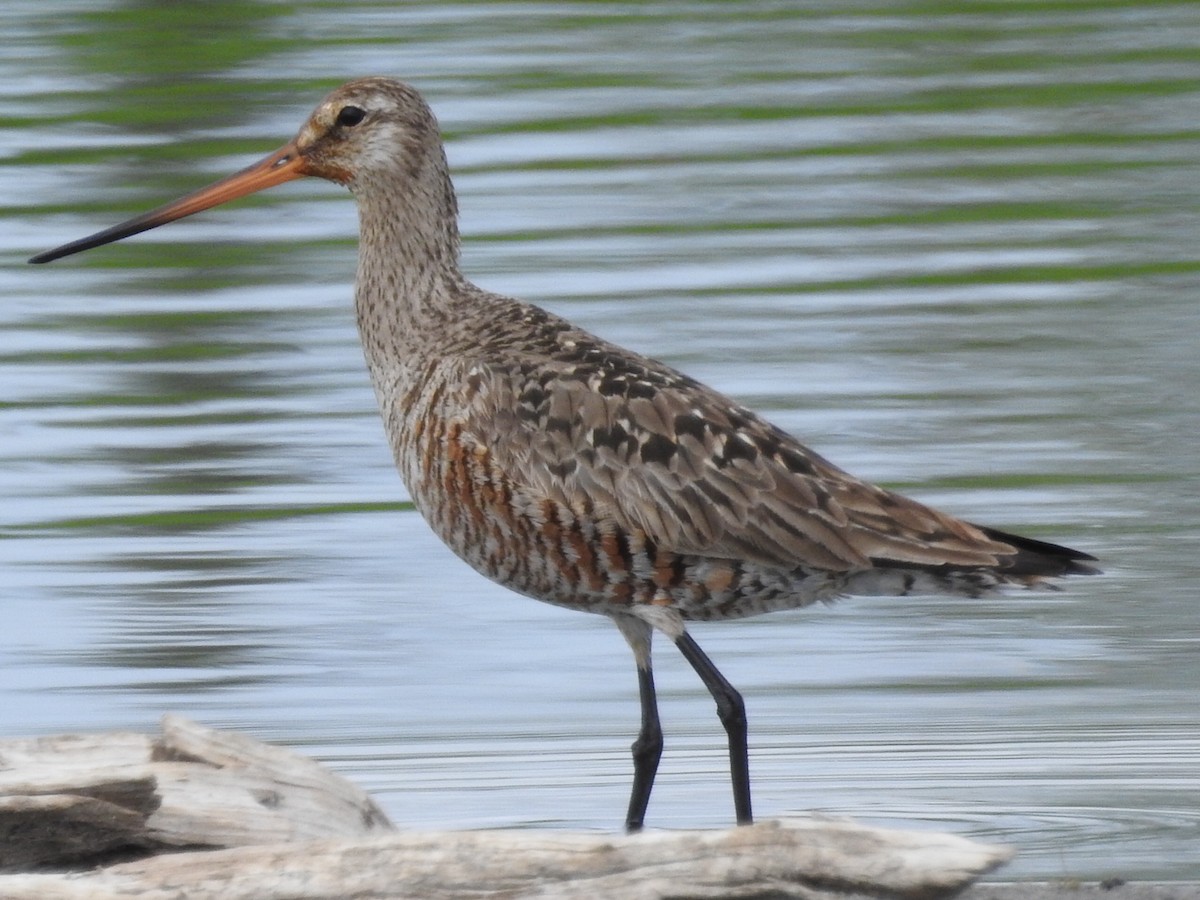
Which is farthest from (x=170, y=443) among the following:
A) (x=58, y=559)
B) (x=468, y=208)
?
(x=468, y=208)

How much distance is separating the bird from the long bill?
2.77ft

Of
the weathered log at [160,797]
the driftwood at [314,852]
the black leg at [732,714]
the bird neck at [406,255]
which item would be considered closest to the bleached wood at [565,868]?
the driftwood at [314,852]

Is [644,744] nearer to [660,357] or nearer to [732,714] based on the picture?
[732,714]

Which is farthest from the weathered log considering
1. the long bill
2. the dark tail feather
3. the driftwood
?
the long bill

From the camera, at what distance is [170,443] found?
445 inches

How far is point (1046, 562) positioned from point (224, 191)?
2.79 metres

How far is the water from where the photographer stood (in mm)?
8172

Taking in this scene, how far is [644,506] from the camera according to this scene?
23.0ft

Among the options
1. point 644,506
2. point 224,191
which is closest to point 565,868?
point 644,506

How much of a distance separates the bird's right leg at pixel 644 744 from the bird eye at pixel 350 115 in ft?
5.60

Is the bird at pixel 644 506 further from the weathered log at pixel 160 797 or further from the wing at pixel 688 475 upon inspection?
the weathered log at pixel 160 797

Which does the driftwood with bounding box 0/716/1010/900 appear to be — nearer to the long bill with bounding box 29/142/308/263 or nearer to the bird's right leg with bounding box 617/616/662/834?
the bird's right leg with bounding box 617/616/662/834

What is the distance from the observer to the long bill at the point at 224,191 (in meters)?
8.05

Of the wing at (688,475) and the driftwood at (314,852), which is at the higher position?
the wing at (688,475)
